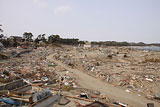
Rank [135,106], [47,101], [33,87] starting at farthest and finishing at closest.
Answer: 1. [33,87]
2. [135,106]
3. [47,101]

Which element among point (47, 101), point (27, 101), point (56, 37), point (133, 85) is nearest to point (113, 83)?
point (133, 85)

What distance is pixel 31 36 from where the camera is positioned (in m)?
54.2

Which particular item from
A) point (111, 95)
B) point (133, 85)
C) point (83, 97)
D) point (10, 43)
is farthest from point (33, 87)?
point (10, 43)

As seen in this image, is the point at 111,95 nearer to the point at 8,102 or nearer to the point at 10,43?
the point at 8,102

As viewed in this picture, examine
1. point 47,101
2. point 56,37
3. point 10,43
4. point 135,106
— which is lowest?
point 135,106

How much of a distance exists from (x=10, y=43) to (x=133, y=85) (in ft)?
138

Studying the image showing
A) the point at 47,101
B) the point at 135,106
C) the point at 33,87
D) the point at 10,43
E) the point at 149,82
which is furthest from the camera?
the point at 10,43

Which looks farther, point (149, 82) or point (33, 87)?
point (149, 82)

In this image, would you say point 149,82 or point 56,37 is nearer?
point 149,82

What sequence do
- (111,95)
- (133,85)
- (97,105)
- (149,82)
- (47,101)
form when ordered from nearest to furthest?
(97,105) < (47,101) < (111,95) < (133,85) < (149,82)

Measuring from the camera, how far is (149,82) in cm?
800

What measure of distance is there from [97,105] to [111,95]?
2.32 m

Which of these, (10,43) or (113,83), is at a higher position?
(10,43)

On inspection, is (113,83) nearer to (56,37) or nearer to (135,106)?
(135,106)
